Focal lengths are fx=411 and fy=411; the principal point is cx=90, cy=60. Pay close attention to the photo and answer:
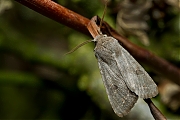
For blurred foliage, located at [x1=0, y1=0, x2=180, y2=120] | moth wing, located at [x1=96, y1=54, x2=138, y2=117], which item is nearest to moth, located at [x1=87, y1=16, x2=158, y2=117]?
moth wing, located at [x1=96, y1=54, x2=138, y2=117]

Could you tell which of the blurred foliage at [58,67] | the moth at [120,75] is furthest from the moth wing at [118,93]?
the blurred foliage at [58,67]

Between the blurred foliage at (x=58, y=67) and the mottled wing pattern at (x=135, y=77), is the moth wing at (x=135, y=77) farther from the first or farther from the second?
the blurred foliage at (x=58, y=67)

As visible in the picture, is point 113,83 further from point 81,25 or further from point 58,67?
point 58,67

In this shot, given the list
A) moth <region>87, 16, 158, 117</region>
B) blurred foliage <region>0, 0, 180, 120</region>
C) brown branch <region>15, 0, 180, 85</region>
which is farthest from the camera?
blurred foliage <region>0, 0, 180, 120</region>

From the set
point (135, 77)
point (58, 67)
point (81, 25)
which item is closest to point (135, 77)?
point (135, 77)

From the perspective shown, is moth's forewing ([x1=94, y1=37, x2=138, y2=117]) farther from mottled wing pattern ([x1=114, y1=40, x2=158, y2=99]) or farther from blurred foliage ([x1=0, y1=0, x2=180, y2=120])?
blurred foliage ([x1=0, y1=0, x2=180, y2=120])

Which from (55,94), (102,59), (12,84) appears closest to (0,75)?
(12,84)
